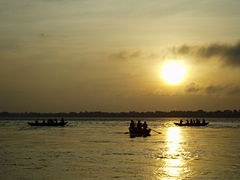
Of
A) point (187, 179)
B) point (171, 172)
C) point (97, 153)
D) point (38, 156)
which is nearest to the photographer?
point (187, 179)

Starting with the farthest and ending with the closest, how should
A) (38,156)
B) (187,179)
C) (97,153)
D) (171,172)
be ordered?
(97,153) < (38,156) < (171,172) < (187,179)

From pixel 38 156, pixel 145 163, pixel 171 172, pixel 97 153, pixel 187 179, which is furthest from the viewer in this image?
pixel 97 153

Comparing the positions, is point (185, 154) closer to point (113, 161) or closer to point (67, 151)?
point (113, 161)

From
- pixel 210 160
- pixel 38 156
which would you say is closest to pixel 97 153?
pixel 38 156

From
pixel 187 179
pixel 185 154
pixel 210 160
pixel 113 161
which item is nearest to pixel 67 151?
pixel 113 161

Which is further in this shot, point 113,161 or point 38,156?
point 38,156

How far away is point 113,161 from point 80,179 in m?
6.60

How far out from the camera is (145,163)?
26.8m

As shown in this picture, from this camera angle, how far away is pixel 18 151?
111 feet

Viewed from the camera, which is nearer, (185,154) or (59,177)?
(59,177)

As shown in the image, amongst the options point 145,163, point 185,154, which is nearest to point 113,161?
point 145,163

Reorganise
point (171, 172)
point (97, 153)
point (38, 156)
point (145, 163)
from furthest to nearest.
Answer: point (97, 153) → point (38, 156) → point (145, 163) → point (171, 172)

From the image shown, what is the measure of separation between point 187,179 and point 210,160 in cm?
781

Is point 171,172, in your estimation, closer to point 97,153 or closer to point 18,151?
point 97,153
